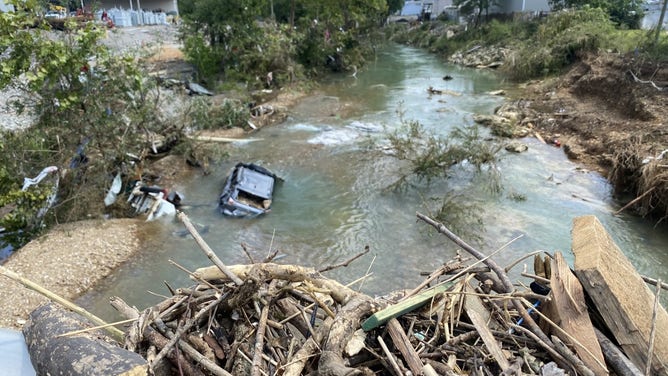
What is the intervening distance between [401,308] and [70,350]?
179 centimetres

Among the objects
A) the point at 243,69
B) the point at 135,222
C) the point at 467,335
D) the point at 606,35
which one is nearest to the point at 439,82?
the point at 606,35

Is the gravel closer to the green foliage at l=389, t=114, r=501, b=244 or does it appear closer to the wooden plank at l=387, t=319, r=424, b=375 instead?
the wooden plank at l=387, t=319, r=424, b=375

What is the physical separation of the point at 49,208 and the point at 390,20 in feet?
163

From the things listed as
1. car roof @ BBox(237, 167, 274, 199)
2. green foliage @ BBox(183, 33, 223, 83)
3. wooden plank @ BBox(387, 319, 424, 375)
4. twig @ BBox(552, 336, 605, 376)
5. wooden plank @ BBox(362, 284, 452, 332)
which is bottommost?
car roof @ BBox(237, 167, 274, 199)

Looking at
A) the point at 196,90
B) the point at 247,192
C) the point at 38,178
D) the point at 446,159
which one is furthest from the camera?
the point at 196,90

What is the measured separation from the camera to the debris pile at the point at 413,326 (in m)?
2.39

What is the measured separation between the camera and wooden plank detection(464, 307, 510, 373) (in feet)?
7.68

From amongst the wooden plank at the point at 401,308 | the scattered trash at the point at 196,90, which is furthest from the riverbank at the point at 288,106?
the wooden plank at the point at 401,308

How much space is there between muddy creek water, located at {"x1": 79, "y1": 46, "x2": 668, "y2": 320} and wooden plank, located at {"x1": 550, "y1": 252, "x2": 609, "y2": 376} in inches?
81.8

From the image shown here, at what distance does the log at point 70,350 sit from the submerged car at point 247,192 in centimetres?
599

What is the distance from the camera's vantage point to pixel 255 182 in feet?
30.9

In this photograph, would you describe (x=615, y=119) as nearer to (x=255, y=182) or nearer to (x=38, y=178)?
(x=255, y=182)

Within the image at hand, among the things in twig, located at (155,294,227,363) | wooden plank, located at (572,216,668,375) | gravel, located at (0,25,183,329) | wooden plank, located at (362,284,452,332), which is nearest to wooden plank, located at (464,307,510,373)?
wooden plank, located at (362,284,452,332)

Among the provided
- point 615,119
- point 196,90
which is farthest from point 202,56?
point 615,119
